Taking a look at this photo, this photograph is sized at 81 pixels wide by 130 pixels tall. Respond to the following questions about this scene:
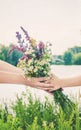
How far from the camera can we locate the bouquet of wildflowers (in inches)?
112

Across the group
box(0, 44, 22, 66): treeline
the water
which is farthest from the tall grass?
box(0, 44, 22, 66): treeline

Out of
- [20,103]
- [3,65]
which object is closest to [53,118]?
[20,103]

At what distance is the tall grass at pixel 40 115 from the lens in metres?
2.29

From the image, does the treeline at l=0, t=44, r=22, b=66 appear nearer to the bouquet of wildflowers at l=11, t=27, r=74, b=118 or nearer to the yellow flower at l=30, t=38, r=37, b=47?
the bouquet of wildflowers at l=11, t=27, r=74, b=118

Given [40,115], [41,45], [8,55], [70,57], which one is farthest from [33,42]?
[40,115]

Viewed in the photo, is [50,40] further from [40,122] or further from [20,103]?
[40,122]

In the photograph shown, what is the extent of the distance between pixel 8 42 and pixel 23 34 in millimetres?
152

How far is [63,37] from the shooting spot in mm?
3070

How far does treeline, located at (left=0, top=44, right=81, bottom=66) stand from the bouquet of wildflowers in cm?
6

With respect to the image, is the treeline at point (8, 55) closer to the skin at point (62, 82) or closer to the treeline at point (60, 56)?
the treeline at point (60, 56)

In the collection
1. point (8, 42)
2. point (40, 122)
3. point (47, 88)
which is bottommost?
point (40, 122)

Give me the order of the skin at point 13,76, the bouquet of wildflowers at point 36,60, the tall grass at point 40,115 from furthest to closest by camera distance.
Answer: the skin at point 13,76
the bouquet of wildflowers at point 36,60
the tall grass at point 40,115

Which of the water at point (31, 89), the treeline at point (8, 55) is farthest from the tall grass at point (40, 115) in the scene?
the treeline at point (8, 55)

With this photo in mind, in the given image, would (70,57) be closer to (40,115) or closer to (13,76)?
(13,76)
